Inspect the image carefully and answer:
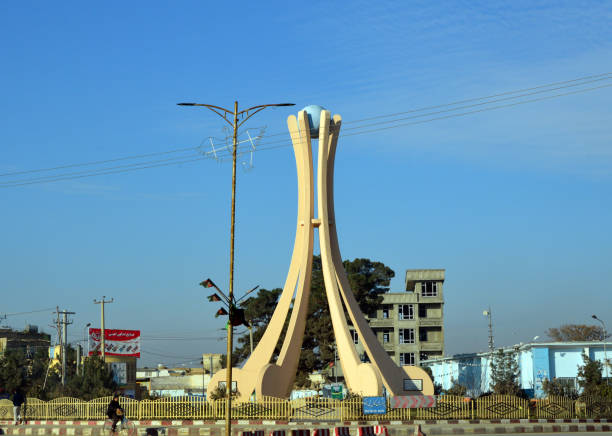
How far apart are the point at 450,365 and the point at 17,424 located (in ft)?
150

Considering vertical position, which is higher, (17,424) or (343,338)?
(343,338)

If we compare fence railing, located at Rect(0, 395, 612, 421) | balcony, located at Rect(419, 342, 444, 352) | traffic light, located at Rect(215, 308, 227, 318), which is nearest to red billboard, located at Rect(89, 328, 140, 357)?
balcony, located at Rect(419, 342, 444, 352)

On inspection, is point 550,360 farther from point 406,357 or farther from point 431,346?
point 406,357

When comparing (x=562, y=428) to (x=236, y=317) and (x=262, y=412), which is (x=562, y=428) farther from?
(x=236, y=317)

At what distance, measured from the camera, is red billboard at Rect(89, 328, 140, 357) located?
260 ft

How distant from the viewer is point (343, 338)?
129ft

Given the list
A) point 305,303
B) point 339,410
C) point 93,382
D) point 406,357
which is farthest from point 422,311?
point 339,410

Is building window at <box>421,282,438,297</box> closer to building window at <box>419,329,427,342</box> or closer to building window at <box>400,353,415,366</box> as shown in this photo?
building window at <box>419,329,427,342</box>

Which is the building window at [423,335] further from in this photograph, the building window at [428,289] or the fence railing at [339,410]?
the fence railing at [339,410]

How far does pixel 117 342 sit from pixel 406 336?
29.9 metres

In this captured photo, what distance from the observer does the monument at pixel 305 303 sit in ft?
127

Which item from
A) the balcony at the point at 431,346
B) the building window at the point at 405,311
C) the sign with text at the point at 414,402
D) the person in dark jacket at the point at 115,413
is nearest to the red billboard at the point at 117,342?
the building window at the point at 405,311

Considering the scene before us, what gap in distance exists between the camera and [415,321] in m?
85.0

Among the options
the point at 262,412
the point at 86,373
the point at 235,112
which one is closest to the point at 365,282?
the point at 86,373
